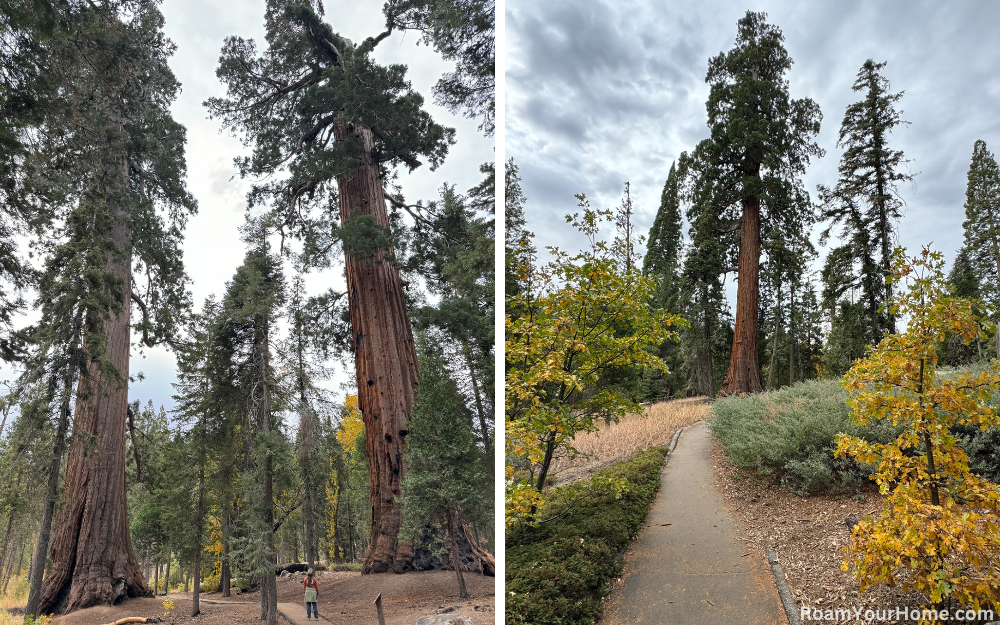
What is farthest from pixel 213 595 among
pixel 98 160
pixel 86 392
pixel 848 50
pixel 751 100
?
pixel 751 100

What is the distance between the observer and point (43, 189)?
7.43 ft

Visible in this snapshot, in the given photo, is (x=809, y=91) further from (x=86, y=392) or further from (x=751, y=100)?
(x=86, y=392)

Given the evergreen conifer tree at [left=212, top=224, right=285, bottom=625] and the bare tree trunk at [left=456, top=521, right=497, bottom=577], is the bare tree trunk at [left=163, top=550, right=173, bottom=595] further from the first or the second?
the bare tree trunk at [left=456, top=521, right=497, bottom=577]

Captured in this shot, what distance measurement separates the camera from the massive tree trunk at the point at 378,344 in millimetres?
3150

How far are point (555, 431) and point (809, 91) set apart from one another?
582 cm

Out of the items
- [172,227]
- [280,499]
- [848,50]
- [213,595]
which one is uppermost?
[848,50]

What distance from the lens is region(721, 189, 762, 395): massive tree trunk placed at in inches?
241

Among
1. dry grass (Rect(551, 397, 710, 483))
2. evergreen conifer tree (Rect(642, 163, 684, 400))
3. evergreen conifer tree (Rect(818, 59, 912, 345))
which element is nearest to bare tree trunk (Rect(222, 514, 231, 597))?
dry grass (Rect(551, 397, 710, 483))

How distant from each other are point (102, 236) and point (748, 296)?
666cm

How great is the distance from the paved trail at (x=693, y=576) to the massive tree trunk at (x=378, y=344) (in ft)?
5.33

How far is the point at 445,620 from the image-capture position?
2119 mm

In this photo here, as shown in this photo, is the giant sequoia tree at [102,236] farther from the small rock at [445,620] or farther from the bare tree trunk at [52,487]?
the small rock at [445,620]

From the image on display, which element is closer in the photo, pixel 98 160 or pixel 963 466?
pixel 963 466

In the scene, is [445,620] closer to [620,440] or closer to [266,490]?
[266,490]
